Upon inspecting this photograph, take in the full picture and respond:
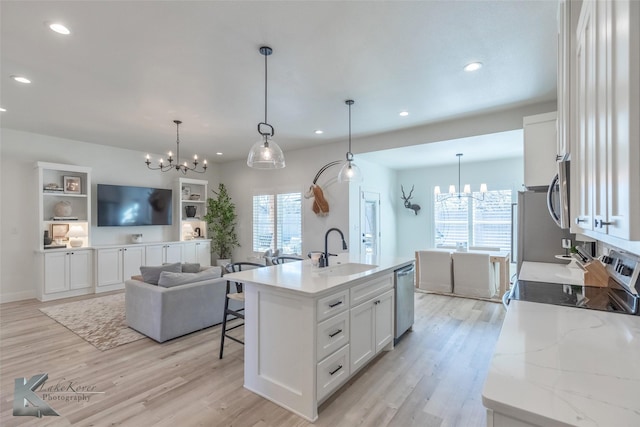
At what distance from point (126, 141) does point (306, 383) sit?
19.0 feet

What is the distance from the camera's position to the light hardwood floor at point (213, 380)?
217 cm

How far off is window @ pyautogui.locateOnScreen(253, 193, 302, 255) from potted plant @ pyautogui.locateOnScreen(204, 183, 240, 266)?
0.71 metres

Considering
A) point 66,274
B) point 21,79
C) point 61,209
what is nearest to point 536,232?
point 21,79

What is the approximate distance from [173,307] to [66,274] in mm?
3323

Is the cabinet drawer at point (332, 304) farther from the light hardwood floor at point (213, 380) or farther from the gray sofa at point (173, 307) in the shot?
the gray sofa at point (173, 307)

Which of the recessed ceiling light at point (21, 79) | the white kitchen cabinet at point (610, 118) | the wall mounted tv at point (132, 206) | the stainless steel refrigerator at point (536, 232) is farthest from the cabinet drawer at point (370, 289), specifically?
the wall mounted tv at point (132, 206)

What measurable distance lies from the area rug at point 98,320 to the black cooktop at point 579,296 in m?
3.95

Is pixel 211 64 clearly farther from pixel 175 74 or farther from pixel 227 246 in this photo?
pixel 227 246

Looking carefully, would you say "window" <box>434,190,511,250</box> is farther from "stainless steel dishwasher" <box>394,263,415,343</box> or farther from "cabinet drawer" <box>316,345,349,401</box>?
"cabinet drawer" <box>316,345,349,401</box>

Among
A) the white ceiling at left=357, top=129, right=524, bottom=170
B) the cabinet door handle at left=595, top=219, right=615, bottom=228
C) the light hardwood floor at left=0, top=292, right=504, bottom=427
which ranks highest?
the white ceiling at left=357, top=129, right=524, bottom=170

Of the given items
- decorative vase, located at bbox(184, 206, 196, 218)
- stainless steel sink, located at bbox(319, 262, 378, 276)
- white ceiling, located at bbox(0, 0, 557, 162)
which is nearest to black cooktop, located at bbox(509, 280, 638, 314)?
stainless steel sink, located at bbox(319, 262, 378, 276)

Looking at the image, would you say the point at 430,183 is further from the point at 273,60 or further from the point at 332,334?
the point at 332,334

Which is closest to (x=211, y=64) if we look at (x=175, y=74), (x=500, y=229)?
(x=175, y=74)

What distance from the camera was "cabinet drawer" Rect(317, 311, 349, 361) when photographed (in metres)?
2.19
